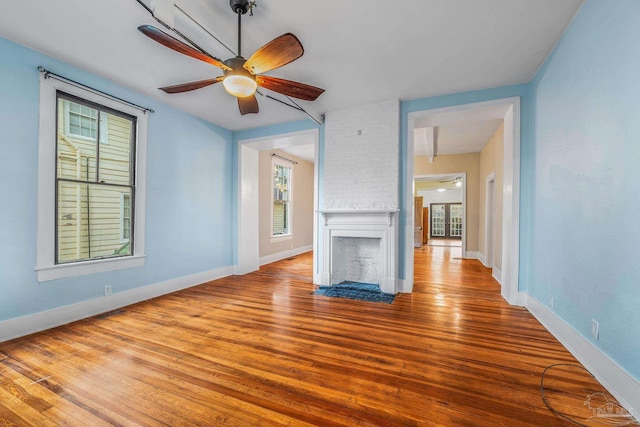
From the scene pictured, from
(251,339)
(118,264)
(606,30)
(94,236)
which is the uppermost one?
(606,30)

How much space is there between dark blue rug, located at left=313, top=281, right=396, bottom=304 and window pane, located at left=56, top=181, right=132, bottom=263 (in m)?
2.83

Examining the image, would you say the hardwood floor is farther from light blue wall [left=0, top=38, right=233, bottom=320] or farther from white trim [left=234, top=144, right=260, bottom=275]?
white trim [left=234, top=144, right=260, bottom=275]

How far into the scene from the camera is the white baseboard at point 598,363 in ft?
5.07

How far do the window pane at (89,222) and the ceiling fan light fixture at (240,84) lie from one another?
233 cm

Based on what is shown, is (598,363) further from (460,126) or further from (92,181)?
(92,181)

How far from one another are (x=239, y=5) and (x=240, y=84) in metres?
0.56

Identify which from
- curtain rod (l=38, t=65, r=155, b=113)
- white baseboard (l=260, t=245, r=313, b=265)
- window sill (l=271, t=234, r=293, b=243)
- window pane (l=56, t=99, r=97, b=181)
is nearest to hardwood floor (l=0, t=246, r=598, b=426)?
window pane (l=56, t=99, r=97, b=181)

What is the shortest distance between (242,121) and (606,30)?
4.48 metres

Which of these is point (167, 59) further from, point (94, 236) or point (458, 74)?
point (458, 74)

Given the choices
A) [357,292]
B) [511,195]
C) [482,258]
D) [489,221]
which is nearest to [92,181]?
[357,292]

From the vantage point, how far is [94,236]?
10.7 ft

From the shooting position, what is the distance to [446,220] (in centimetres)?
1385

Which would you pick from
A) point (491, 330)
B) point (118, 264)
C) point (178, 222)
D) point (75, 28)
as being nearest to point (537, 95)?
point (491, 330)

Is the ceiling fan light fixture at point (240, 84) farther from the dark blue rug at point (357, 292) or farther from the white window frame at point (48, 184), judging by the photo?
the dark blue rug at point (357, 292)
